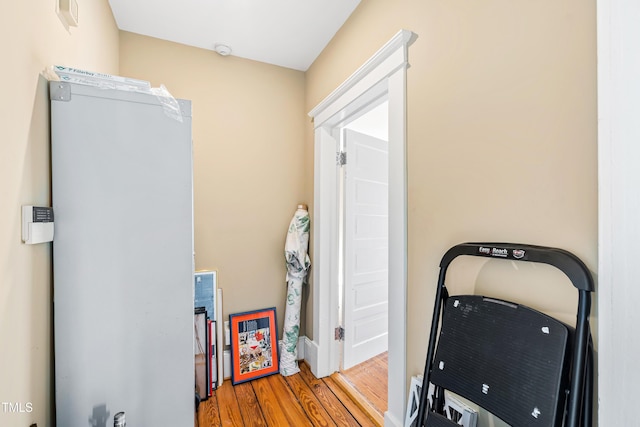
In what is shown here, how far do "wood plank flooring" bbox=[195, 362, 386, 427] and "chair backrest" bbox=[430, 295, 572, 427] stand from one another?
1059 millimetres

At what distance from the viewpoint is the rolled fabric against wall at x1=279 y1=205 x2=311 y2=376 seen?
238cm

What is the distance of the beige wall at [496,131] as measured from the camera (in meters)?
0.82

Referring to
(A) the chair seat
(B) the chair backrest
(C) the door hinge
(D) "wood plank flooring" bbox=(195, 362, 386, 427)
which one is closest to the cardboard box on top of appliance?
(C) the door hinge

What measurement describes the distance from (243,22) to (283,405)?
264 centimetres

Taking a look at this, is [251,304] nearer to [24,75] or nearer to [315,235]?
[315,235]

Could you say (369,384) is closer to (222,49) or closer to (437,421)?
(437,421)

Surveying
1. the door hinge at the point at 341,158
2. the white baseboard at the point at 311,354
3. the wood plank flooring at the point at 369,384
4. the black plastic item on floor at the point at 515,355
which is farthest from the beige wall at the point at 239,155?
the black plastic item on floor at the point at 515,355

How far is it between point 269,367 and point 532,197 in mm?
2213

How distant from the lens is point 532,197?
0.93 metres

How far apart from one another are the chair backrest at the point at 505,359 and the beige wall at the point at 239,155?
1694 mm

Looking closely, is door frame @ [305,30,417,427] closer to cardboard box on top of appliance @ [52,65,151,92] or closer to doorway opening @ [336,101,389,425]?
doorway opening @ [336,101,389,425]

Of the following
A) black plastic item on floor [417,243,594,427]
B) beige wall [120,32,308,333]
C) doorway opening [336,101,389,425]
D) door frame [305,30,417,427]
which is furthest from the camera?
doorway opening [336,101,389,425]

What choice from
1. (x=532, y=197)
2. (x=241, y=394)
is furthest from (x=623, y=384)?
(x=241, y=394)

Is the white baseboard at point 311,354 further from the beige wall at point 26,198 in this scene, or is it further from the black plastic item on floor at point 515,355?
the beige wall at point 26,198
